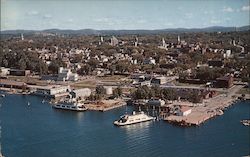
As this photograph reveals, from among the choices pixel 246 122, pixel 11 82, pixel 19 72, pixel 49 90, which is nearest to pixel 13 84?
pixel 11 82

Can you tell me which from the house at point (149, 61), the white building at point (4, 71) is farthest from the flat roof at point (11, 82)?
the house at point (149, 61)

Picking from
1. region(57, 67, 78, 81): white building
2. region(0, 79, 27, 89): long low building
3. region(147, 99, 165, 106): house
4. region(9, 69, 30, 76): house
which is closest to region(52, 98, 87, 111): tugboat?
region(147, 99, 165, 106): house

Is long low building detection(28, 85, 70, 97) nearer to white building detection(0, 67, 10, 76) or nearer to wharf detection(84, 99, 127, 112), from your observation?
wharf detection(84, 99, 127, 112)

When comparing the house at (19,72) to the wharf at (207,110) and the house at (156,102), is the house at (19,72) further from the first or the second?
the wharf at (207,110)

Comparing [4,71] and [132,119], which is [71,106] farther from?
[4,71]

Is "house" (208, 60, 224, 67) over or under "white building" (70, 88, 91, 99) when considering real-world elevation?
over
